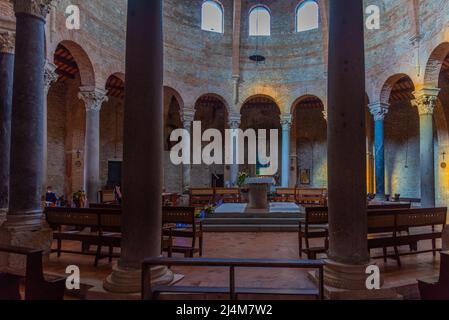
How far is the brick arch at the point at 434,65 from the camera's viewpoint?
41.9 feet

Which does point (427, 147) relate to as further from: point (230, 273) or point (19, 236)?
point (19, 236)

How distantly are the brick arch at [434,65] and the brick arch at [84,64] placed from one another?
14011 mm

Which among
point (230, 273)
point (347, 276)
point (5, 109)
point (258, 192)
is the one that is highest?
point (5, 109)

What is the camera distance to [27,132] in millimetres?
5715

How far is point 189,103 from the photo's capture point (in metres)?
18.3

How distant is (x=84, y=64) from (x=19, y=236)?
31.7 ft

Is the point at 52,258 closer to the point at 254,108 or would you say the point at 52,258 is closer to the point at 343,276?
the point at 343,276

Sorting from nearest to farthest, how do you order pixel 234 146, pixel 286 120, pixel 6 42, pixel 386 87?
pixel 6 42 → pixel 386 87 → pixel 234 146 → pixel 286 120

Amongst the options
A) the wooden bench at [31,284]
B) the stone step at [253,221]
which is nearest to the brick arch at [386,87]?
the stone step at [253,221]

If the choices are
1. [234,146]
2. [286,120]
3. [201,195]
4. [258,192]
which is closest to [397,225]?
[258,192]

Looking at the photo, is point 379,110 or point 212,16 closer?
point 379,110

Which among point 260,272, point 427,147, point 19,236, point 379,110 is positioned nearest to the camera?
point 260,272
